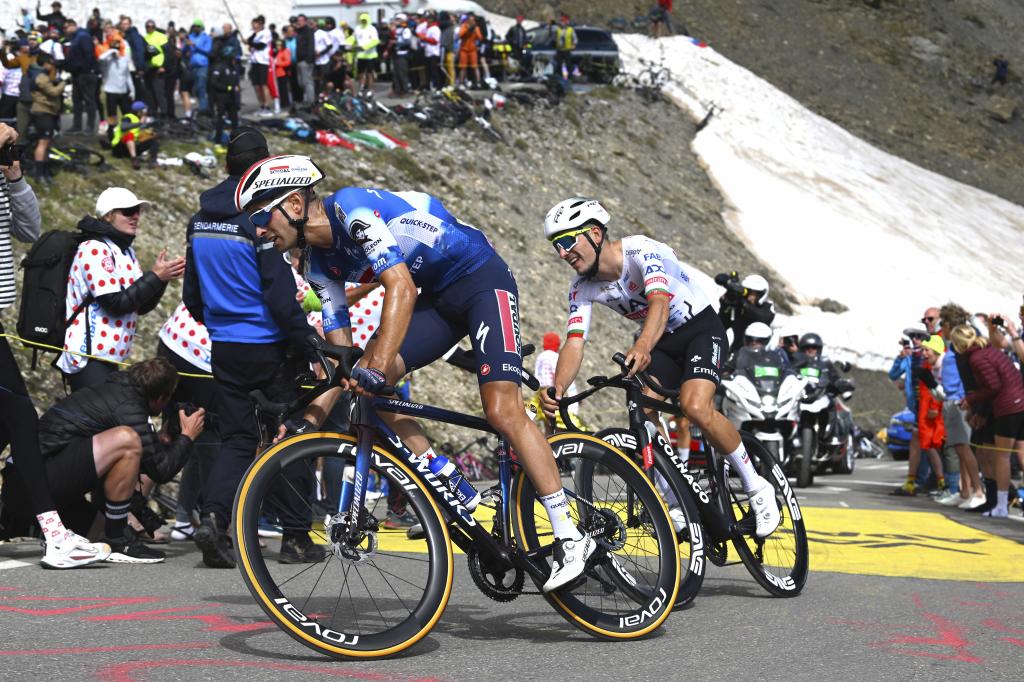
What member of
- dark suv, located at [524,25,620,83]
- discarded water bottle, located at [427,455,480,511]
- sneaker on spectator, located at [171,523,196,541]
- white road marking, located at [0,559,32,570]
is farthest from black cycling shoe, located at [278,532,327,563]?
dark suv, located at [524,25,620,83]

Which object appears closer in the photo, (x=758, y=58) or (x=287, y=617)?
(x=287, y=617)

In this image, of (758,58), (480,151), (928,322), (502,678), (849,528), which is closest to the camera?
(502,678)

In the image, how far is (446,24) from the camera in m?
35.0

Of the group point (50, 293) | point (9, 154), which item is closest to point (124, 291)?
point (50, 293)

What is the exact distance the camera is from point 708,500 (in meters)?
→ 7.32

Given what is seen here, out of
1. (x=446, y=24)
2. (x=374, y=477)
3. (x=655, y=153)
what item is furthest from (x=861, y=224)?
(x=374, y=477)

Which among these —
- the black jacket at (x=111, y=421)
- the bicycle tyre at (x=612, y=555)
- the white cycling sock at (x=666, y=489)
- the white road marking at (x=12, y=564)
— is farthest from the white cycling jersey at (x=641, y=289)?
the white road marking at (x=12, y=564)

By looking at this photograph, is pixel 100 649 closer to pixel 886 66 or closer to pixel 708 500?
pixel 708 500

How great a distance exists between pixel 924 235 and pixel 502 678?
39.9 metres

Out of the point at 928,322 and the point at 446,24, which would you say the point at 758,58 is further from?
the point at 928,322

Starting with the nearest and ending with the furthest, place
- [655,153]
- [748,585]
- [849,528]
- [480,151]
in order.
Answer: [748,585] < [849,528] < [480,151] < [655,153]

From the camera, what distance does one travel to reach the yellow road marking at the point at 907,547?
8.98 metres

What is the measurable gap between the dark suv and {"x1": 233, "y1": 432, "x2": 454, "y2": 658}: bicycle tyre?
35.8 metres

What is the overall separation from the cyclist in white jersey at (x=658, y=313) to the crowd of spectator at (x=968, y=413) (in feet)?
20.2
